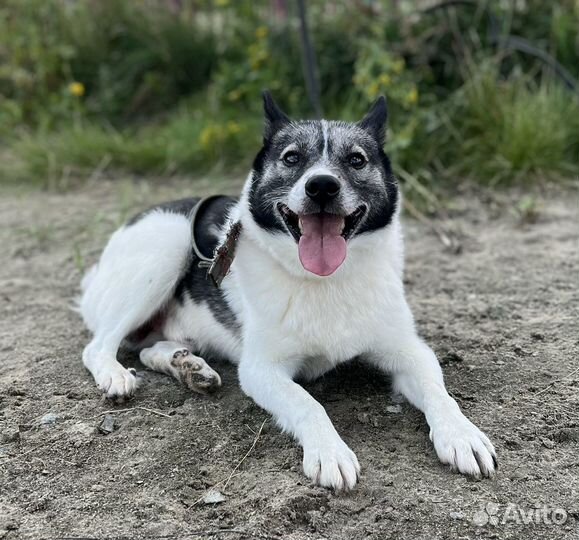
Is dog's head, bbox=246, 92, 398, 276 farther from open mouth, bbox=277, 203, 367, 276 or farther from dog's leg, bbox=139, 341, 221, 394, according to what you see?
dog's leg, bbox=139, 341, 221, 394

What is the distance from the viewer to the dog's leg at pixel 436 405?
2.25m

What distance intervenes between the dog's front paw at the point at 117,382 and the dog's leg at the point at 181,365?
15cm

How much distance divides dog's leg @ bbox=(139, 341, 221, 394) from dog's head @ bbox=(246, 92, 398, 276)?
1.96 ft

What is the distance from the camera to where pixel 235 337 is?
10.0 ft

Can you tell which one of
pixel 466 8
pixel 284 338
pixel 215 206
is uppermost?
pixel 466 8

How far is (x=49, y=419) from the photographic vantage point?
8.71 feet

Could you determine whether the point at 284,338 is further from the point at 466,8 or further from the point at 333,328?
the point at 466,8

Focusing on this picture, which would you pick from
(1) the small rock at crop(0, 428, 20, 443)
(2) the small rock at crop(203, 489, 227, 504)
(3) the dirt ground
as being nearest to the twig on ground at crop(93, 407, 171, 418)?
(3) the dirt ground

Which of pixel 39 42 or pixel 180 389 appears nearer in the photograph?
pixel 180 389

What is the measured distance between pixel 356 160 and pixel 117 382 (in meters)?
1.27

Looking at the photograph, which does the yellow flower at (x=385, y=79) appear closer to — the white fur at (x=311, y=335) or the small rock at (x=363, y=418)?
the white fur at (x=311, y=335)

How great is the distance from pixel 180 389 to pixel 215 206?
0.94m

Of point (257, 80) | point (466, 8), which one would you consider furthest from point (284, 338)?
point (466, 8)

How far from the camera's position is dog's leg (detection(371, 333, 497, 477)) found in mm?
2246
